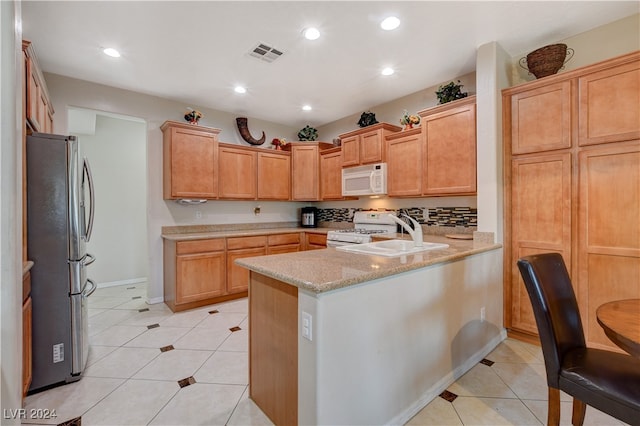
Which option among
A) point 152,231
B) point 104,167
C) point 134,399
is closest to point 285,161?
point 152,231

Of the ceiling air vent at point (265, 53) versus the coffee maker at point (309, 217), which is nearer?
the ceiling air vent at point (265, 53)

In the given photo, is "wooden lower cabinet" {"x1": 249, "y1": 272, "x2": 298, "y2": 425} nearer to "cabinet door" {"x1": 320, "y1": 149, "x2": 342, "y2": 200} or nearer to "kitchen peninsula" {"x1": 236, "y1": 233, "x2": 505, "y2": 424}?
"kitchen peninsula" {"x1": 236, "y1": 233, "x2": 505, "y2": 424}

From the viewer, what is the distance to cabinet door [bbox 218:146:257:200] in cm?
403

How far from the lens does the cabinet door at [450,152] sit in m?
2.82

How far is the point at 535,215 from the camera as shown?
8.25 ft

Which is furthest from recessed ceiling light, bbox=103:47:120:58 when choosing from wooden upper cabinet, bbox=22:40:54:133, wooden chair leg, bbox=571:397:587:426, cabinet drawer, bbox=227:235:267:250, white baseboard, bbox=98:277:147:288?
wooden chair leg, bbox=571:397:587:426

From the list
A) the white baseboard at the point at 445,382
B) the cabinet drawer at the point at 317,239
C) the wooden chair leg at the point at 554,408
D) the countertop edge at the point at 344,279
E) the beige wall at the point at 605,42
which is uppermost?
the beige wall at the point at 605,42

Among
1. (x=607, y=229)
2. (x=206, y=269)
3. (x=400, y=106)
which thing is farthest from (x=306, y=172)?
(x=607, y=229)

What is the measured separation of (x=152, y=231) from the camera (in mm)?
3684

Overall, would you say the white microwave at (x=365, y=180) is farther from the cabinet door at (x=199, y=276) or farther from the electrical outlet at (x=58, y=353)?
the electrical outlet at (x=58, y=353)

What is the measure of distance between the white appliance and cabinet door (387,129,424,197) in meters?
0.35

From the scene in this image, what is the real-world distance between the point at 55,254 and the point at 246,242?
209 cm

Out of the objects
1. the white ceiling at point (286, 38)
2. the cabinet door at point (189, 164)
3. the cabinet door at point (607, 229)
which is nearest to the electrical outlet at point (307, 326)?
the white ceiling at point (286, 38)

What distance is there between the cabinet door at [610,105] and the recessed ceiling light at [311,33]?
2147 mm
